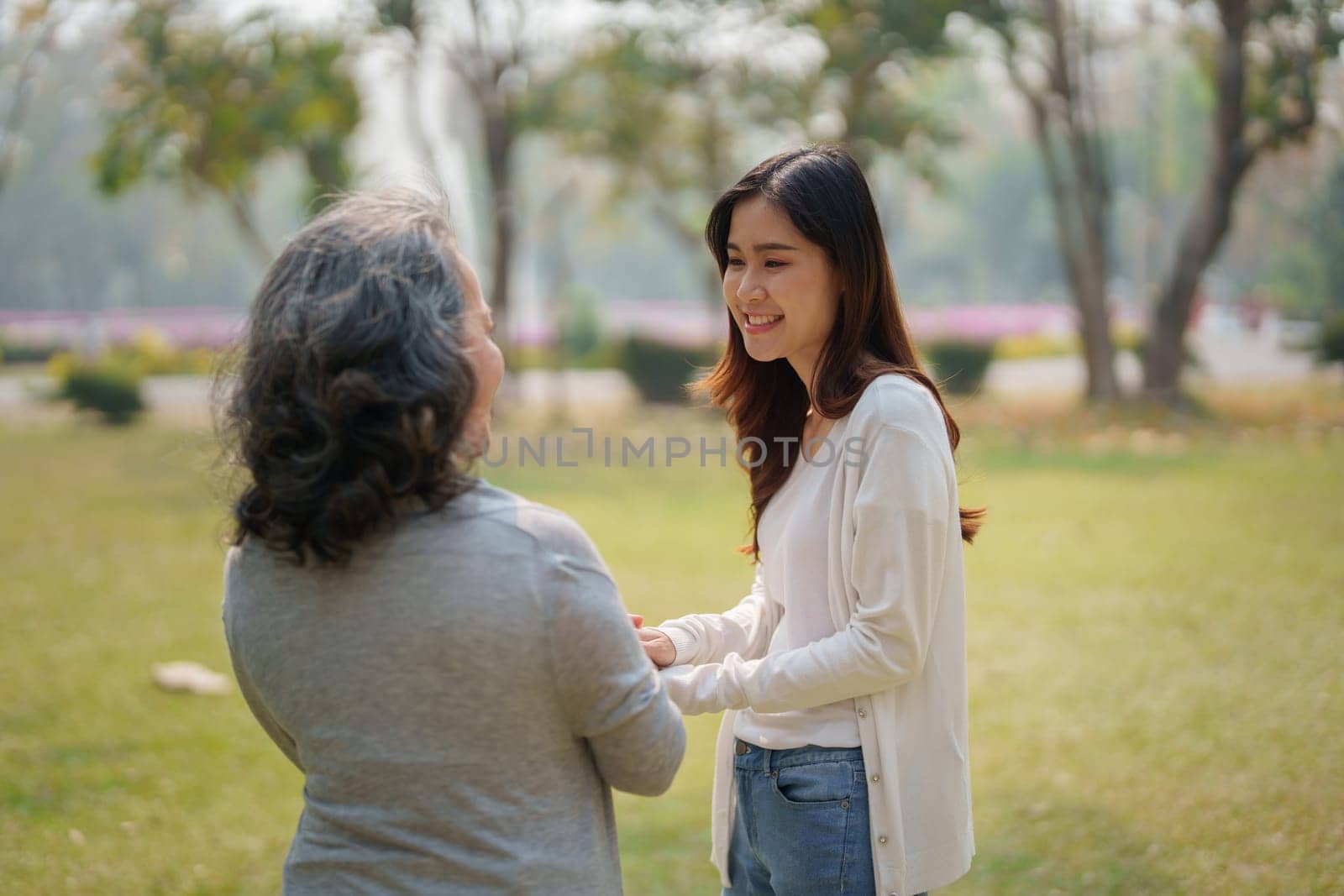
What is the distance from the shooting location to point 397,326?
124 centimetres

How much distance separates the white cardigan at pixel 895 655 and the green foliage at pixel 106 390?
15901mm

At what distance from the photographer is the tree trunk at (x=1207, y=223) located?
1265cm

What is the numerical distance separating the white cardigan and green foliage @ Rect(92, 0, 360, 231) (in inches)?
518

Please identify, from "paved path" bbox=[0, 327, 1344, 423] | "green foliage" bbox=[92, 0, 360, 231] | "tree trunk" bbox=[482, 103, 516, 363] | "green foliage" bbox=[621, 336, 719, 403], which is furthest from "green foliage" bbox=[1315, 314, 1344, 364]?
"green foliage" bbox=[92, 0, 360, 231]

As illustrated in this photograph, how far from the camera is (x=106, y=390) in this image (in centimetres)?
1584

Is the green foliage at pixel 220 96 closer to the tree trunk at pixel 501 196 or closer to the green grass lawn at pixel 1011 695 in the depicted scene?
the tree trunk at pixel 501 196

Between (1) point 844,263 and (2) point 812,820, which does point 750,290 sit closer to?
(1) point 844,263

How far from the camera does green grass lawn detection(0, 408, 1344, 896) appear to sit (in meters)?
3.35

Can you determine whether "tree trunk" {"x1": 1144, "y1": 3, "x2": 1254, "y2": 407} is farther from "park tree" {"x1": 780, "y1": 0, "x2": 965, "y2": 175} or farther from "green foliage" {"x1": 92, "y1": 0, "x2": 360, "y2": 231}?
"green foliage" {"x1": 92, "y1": 0, "x2": 360, "y2": 231}

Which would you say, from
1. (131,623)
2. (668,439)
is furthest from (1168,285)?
(131,623)

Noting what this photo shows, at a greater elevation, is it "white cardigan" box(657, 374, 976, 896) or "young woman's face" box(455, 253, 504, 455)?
"young woman's face" box(455, 253, 504, 455)

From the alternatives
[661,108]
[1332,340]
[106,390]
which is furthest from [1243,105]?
[106,390]

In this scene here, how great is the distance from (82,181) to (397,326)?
116ft

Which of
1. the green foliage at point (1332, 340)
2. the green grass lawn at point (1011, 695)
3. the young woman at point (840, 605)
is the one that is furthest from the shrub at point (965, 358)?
the young woman at point (840, 605)
